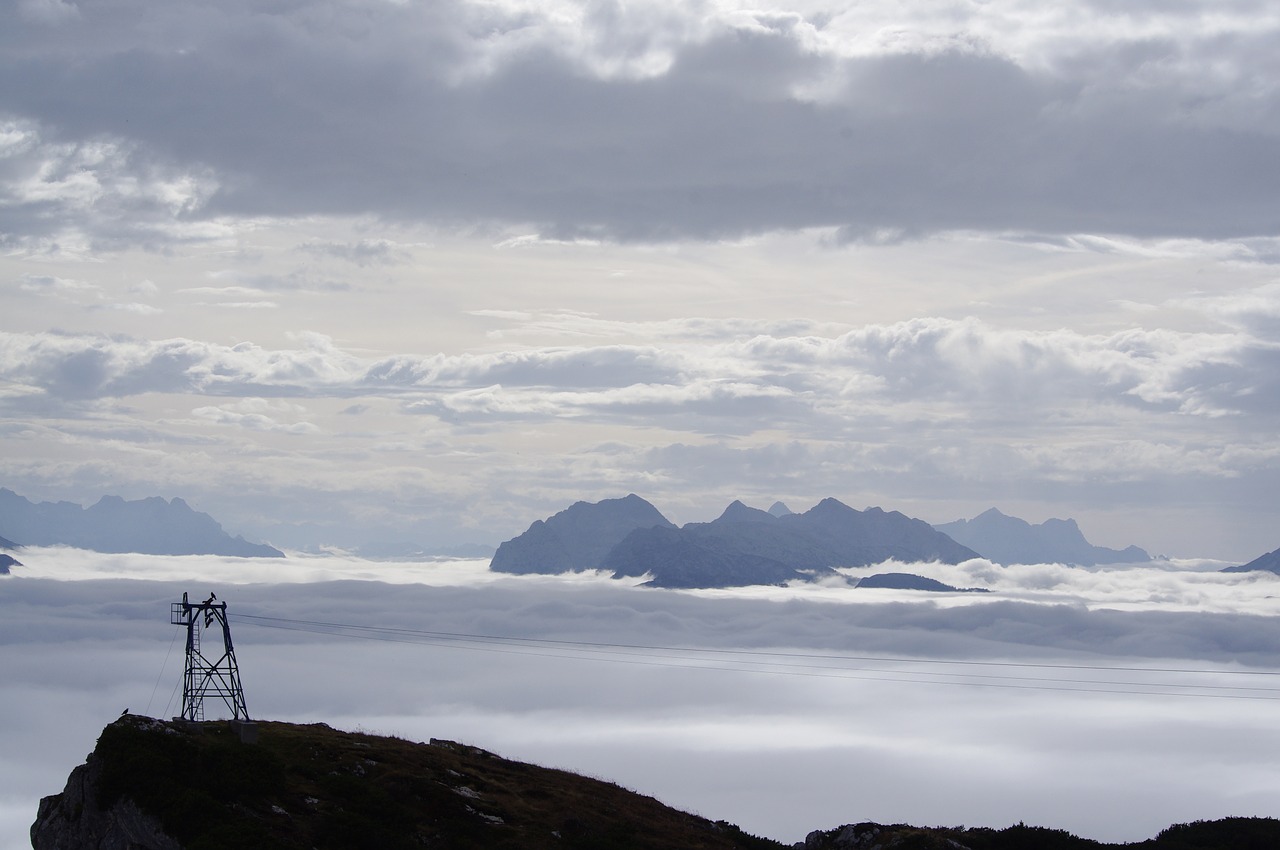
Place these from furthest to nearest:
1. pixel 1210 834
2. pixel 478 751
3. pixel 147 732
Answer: pixel 478 751 < pixel 1210 834 < pixel 147 732

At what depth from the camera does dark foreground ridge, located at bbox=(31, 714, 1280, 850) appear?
7375 cm

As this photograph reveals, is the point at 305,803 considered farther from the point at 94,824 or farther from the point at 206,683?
the point at 206,683

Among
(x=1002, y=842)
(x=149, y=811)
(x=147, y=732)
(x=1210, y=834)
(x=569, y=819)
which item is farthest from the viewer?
(x=1210, y=834)

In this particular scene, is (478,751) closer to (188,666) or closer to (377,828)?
(188,666)

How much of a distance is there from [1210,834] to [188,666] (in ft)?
325

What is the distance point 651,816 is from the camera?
3910 inches

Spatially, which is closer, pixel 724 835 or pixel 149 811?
pixel 149 811

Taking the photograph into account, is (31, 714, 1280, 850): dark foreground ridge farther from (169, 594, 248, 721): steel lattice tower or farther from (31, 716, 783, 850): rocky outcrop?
(169, 594, 248, 721): steel lattice tower

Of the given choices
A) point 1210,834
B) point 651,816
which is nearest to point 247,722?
point 651,816

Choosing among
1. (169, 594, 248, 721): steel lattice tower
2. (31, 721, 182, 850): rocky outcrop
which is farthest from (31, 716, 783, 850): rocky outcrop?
(169, 594, 248, 721): steel lattice tower

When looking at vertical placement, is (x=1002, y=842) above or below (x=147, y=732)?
below

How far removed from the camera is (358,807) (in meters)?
79.5

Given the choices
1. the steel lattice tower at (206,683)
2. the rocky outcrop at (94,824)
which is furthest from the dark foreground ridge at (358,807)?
the steel lattice tower at (206,683)

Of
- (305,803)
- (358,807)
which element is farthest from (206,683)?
(358,807)
